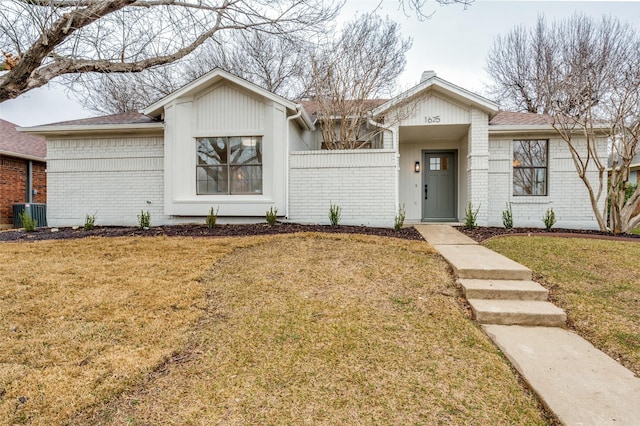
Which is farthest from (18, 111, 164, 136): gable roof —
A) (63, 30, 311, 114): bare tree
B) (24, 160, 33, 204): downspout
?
(63, 30, 311, 114): bare tree

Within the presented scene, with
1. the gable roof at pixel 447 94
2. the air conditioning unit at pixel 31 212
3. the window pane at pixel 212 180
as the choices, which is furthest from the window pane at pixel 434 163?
the air conditioning unit at pixel 31 212

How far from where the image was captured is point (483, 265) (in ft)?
15.5

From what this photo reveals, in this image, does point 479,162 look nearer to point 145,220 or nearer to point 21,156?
point 145,220

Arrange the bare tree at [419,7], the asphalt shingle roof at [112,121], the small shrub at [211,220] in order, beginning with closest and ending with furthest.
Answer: the bare tree at [419,7]
the small shrub at [211,220]
the asphalt shingle roof at [112,121]

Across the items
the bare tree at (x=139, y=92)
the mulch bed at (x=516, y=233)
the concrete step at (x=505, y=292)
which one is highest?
the bare tree at (x=139, y=92)

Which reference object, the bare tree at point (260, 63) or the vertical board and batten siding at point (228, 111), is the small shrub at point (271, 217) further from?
the bare tree at point (260, 63)

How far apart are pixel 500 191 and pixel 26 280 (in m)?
10.7

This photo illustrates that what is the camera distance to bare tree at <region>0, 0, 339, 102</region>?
5.26m

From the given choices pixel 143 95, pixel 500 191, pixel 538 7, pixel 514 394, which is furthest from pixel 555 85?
pixel 143 95

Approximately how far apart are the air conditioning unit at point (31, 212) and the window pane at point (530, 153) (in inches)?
627

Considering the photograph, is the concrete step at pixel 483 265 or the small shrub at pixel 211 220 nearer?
the concrete step at pixel 483 265

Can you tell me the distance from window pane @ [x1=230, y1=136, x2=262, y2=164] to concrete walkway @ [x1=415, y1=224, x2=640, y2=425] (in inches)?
231

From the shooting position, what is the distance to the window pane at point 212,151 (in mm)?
9023

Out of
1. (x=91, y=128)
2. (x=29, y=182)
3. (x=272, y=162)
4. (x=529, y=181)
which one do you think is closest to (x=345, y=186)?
(x=272, y=162)
